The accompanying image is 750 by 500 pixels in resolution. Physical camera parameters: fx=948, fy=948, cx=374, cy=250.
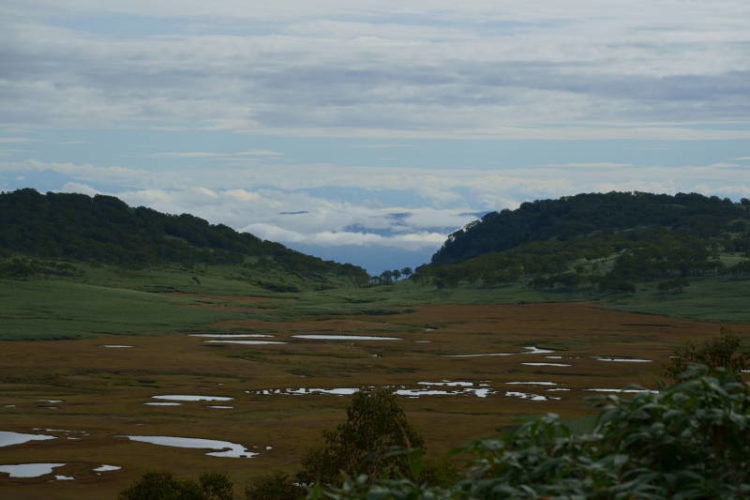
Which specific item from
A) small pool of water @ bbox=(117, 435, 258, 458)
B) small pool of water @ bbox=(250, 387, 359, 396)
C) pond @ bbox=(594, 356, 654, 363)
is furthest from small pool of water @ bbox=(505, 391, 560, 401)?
small pool of water @ bbox=(117, 435, 258, 458)

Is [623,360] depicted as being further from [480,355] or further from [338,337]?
[338,337]

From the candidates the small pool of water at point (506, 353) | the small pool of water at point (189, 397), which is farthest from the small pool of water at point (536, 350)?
the small pool of water at point (189, 397)

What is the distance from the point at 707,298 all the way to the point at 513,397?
118403 millimetres

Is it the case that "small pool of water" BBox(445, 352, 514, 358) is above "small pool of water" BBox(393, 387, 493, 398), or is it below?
above

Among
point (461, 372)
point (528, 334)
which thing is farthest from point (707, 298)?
point (461, 372)

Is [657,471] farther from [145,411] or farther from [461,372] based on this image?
[461,372]

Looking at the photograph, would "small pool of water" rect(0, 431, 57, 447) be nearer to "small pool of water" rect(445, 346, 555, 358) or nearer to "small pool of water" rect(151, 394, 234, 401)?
"small pool of water" rect(151, 394, 234, 401)

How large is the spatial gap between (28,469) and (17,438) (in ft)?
32.6

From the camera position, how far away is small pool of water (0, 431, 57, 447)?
204 ft

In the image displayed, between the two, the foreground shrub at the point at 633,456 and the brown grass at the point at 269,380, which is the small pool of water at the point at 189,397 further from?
the foreground shrub at the point at 633,456

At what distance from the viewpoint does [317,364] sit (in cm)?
11231

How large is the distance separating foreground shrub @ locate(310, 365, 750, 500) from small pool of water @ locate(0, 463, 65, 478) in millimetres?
48327

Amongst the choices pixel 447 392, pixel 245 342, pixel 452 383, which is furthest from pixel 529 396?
pixel 245 342

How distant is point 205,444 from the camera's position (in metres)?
63.2
